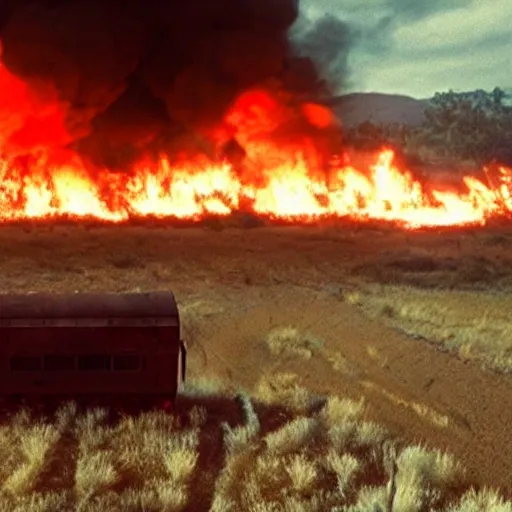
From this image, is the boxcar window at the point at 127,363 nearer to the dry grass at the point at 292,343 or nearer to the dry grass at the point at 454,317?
the dry grass at the point at 292,343

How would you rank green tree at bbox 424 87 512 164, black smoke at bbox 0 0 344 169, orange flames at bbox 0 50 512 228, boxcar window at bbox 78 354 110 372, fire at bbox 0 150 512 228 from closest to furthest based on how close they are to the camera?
boxcar window at bbox 78 354 110 372 → fire at bbox 0 150 512 228 → orange flames at bbox 0 50 512 228 → black smoke at bbox 0 0 344 169 → green tree at bbox 424 87 512 164

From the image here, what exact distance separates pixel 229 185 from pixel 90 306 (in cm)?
2896

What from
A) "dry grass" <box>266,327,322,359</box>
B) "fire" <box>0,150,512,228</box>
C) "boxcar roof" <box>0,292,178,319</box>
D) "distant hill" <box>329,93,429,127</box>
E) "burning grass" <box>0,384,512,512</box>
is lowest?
"burning grass" <box>0,384,512,512</box>

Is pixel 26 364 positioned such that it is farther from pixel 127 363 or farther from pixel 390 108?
pixel 390 108

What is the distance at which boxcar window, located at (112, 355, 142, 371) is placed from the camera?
37.6ft

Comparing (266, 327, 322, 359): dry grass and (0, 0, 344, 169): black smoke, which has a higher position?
(0, 0, 344, 169): black smoke

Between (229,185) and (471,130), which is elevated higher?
(471,130)

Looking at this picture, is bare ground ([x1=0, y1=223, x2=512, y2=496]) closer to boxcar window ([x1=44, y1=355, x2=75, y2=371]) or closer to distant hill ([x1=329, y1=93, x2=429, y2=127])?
boxcar window ([x1=44, y1=355, x2=75, y2=371])

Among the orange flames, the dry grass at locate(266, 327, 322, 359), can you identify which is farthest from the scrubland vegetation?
the dry grass at locate(266, 327, 322, 359)

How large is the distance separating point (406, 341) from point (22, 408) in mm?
8166

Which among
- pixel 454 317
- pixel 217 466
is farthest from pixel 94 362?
pixel 454 317

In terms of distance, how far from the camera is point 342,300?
21.8 metres

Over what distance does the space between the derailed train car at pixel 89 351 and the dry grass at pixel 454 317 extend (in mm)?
6570

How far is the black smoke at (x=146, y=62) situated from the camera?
39219mm
